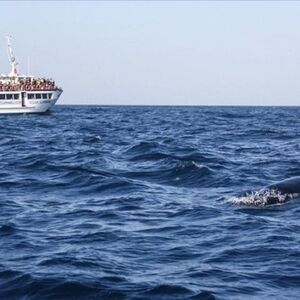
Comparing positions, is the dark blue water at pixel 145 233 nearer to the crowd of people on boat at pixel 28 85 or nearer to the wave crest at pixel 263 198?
the wave crest at pixel 263 198

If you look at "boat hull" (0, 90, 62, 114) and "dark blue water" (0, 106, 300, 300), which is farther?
"boat hull" (0, 90, 62, 114)

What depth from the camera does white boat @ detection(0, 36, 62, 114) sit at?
103875 millimetres

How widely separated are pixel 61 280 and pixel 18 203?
28.0 ft

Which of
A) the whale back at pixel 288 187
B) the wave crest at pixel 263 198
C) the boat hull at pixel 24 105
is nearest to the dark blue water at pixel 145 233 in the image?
the wave crest at pixel 263 198

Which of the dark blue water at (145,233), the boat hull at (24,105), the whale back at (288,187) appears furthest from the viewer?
the boat hull at (24,105)

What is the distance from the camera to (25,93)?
105000 millimetres

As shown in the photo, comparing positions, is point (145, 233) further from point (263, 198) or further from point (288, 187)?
point (288, 187)

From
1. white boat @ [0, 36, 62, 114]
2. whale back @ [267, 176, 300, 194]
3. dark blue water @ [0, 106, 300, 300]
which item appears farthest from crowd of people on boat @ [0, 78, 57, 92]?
whale back @ [267, 176, 300, 194]

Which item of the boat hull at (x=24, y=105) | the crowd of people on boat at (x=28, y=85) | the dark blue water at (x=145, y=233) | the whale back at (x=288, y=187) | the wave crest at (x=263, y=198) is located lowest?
the dark blue water at (x=145, y=233)

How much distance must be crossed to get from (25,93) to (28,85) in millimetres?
1856

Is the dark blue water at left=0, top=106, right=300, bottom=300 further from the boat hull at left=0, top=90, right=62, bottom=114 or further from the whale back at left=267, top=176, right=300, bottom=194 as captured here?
the boat hull at left=0, top=90, right=62, bottom=114

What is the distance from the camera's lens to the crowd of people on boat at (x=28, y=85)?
104 m

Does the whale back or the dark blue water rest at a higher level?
the whale back

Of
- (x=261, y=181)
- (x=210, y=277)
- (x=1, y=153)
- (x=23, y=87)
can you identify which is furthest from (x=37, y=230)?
(x=23, y=87)
